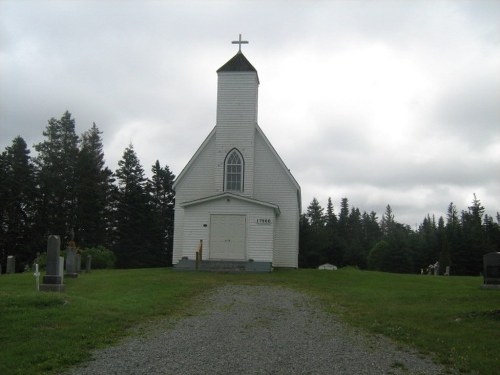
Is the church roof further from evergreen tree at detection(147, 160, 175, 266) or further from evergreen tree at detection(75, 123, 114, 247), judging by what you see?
evergreen tree at detection(147, 160, 175, 266)

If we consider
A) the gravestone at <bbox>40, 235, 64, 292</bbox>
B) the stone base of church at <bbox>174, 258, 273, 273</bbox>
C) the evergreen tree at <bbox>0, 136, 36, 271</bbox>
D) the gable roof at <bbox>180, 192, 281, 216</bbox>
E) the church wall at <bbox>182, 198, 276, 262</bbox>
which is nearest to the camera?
the gravestone at <bbox>40, 235, 64, 292</bbox>

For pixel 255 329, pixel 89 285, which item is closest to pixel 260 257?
pixel 89 285

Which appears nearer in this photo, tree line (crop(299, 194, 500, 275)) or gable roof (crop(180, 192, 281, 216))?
gable roof (crop(180, 192, 281, 216))

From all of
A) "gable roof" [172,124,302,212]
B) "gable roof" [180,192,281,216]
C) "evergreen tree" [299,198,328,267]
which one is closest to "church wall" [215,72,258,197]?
"gable roof" [172,124,302,212]

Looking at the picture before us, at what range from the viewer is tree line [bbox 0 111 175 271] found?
51.6 meters

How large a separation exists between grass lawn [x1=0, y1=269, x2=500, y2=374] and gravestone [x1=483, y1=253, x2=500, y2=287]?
1.19 m

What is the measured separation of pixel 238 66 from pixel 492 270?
60.4ft

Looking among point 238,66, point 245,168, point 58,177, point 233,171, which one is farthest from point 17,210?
point 238,66

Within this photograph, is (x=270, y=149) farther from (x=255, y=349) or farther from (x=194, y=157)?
(x=255, y=349)

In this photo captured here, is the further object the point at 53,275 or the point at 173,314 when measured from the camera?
the point at 53,275

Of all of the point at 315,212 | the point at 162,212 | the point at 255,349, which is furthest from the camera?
the point at 315,212

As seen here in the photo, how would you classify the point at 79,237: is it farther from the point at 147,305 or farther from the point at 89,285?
the point at 147,305

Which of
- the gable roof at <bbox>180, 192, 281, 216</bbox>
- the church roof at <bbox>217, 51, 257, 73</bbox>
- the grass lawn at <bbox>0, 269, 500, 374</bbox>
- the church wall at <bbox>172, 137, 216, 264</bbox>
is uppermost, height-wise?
the church roof at <bbox>217, 51, 257, 73</bbox>

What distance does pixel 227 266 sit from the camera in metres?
27.0
